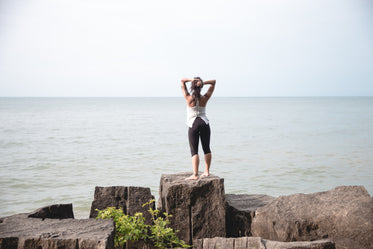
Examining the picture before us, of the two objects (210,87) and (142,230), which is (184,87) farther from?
(142,230)

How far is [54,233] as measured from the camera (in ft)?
15.0

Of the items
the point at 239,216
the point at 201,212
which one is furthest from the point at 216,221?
the point at 239,216

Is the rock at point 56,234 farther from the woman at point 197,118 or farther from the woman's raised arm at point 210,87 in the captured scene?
the woman's raised arm at point 210,87

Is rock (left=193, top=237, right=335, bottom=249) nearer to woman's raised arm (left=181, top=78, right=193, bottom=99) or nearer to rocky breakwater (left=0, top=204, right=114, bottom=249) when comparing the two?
rocky breakwater (left=0, top=204, right=114, bottom=249)

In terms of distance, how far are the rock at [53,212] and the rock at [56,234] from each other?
1.56ft

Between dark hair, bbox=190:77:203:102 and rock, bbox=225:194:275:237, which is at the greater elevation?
dark hair, bbox=190:77:203:102

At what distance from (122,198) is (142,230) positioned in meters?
0.73

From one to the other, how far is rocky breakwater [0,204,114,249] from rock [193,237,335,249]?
1241 millimetres

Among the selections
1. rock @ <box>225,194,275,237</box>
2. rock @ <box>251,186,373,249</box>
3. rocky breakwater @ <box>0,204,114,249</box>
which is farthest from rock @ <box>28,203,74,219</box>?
rock @ <box>251,186,373,249</box>

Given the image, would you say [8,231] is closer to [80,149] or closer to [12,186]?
[12,186]

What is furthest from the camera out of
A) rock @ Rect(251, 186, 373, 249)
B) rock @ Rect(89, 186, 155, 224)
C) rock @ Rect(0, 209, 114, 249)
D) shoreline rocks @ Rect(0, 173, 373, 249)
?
rock @ Rect(89, 186, 155, 224)

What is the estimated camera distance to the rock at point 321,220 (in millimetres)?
4996

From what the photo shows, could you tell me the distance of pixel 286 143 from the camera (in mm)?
24422

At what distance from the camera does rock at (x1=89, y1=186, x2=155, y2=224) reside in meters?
6.02
